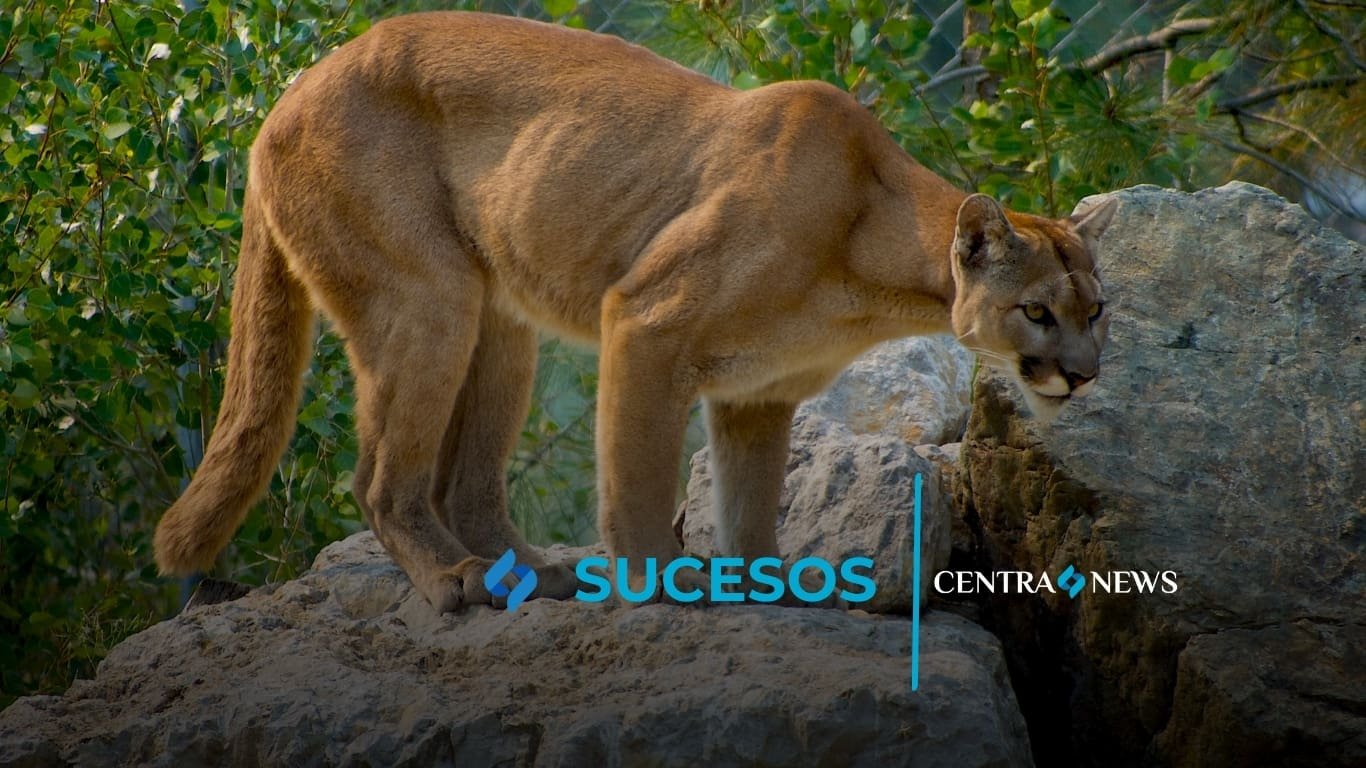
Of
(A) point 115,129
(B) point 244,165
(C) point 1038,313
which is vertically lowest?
(C) point 1038,313

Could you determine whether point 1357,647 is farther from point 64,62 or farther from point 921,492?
point 64,62

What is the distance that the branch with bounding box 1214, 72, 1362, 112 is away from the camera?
21.4 ft

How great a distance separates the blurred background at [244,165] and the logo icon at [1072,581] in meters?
2.01

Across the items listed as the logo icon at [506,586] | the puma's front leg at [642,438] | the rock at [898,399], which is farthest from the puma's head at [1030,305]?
the logo icon at [506,586]

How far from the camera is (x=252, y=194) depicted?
4855mm

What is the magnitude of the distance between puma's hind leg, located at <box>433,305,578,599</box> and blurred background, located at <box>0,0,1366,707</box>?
75cm

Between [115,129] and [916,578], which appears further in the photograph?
[115,129]

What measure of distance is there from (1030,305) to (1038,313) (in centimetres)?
3

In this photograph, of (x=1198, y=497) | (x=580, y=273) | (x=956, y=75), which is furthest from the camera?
(x=956, y=75)

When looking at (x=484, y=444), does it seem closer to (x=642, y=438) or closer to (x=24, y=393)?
(x=642, y=438)

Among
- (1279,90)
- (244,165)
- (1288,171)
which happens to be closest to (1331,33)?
(1279,90)

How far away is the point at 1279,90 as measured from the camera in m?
6.64

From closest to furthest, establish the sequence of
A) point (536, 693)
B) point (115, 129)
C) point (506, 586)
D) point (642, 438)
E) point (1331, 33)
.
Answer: point (536, 693) → point (642, 438) → point (506, 586) → point (115, 129) → point (1331, 33)

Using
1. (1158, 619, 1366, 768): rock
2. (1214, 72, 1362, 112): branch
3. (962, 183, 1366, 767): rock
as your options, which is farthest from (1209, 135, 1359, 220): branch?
(1158, 619, 1366, 768): rock
